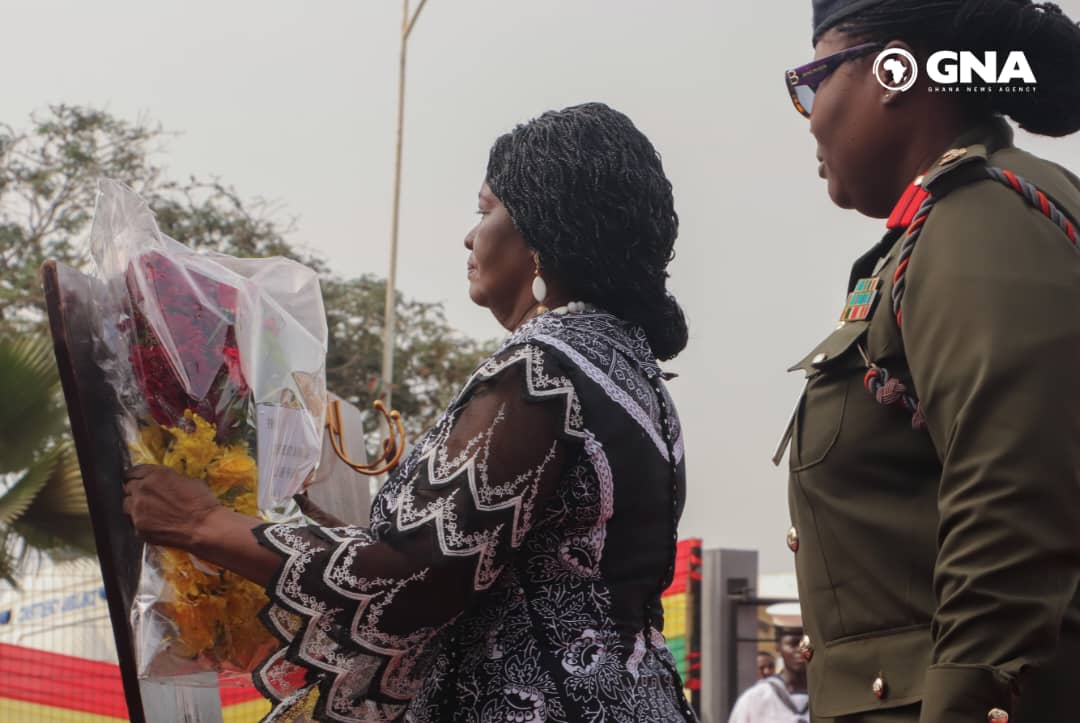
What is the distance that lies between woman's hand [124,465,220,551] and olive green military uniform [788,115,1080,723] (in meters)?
Result: 0.98

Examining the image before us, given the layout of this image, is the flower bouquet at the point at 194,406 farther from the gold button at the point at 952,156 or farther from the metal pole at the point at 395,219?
the metal pole at the point at 395,219

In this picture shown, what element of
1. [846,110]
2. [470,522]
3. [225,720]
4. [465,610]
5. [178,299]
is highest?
[846,110]

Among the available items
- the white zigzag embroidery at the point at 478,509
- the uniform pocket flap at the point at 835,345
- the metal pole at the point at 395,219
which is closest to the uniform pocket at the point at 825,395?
the uniform pocket flap at the point at 835,345

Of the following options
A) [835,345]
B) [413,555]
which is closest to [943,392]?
[835,345]

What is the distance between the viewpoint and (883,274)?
6.59 feet

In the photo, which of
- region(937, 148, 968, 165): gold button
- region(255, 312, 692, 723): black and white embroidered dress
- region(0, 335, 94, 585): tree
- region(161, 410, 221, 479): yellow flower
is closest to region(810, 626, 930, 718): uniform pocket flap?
region(255, 312, 692, 723): black and white embroidered dress

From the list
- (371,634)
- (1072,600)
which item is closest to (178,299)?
(371,634)

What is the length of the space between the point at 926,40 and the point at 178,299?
51.7 inches

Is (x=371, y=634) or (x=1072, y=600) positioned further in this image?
(x=371, y=634)

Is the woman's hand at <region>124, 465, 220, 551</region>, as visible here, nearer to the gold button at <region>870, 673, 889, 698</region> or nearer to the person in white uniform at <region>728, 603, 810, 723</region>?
the gold button at <region>870, 673, 889, 698</region>

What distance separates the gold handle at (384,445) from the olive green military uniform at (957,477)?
892 mm

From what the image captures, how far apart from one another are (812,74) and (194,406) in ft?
3.89

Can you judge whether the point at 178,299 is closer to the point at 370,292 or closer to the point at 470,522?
the point at 470,522

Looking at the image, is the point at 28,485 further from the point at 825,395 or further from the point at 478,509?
the point at 825,395
